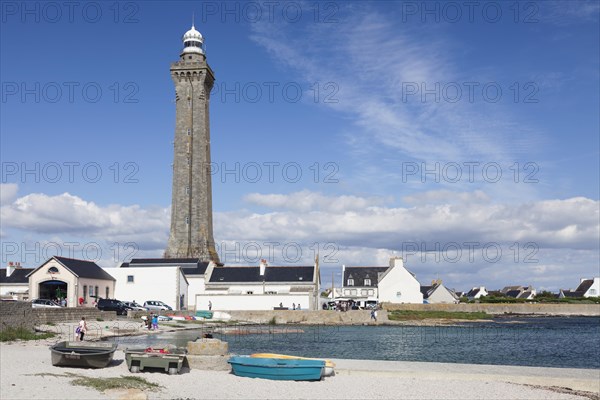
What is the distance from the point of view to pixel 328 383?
22859mm

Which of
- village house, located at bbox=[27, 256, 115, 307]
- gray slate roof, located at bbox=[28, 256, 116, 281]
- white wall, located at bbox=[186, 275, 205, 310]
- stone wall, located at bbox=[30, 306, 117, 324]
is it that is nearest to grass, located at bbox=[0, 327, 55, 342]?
stone wall, located at bbox=[30, 306, 117, 324]

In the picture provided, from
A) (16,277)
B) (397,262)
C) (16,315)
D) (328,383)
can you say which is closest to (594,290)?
(397,262)

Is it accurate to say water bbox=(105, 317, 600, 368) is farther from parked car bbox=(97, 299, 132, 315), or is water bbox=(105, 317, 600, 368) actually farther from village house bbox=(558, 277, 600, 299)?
village house bbox=(558, 277, 600, 299)

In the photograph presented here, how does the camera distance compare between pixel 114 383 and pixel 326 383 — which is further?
pixel 326 383

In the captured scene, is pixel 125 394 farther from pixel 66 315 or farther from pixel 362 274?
pixel 362 274

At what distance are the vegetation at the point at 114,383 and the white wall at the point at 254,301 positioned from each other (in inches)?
2083

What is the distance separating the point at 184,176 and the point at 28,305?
5449 cm

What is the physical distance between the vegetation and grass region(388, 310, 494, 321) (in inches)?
2214

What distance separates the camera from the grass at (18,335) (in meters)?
30.8

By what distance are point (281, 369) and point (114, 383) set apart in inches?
235

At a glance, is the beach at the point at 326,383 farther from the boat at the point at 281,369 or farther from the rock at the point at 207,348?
the rock at the point at 207,348

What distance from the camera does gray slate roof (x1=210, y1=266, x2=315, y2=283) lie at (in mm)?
76688

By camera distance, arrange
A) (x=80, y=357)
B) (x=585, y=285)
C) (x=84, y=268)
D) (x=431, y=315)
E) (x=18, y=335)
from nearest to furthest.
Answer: (x=80, y=357) → (x=18, y=335) → (x=84, y=268) → (x=431, y=315) → (x=585, y=285)

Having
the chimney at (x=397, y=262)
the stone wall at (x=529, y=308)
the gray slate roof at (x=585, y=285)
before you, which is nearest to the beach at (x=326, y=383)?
the chimney at (x=397, y=262)
